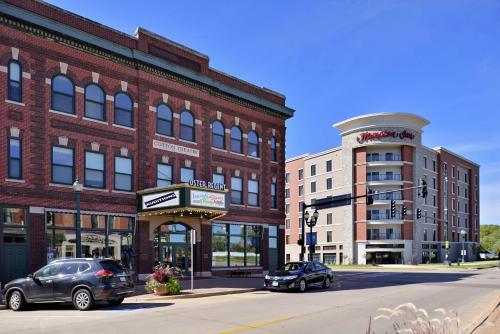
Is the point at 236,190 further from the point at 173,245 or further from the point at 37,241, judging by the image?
the point at 37,241

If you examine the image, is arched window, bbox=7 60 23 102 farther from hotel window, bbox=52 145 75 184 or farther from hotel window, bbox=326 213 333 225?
hotel window, bbox=326 213 333 225

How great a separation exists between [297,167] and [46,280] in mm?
74852

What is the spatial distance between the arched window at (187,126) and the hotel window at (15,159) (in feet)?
33.0

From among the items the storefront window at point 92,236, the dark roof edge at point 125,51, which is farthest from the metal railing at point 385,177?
the storefront window at point 92,236

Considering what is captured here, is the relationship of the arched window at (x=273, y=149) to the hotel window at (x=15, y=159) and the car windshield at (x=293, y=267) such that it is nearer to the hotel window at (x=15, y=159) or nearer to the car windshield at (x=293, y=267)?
the car windshield at (x=293, y=267)

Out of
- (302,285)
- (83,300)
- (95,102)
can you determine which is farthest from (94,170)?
(302,285)

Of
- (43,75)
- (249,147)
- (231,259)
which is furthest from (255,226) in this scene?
(43,75)

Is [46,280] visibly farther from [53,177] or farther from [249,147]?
[249,147]

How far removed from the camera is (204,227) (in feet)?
105

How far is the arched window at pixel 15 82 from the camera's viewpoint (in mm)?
23500

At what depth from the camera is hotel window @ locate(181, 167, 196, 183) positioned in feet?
102

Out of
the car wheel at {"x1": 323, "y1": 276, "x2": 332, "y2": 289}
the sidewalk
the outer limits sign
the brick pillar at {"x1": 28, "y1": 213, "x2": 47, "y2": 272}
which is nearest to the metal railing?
the outer limits sign

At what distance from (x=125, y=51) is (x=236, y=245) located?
14533mm

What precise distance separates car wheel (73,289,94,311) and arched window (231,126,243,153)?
19.4 m
